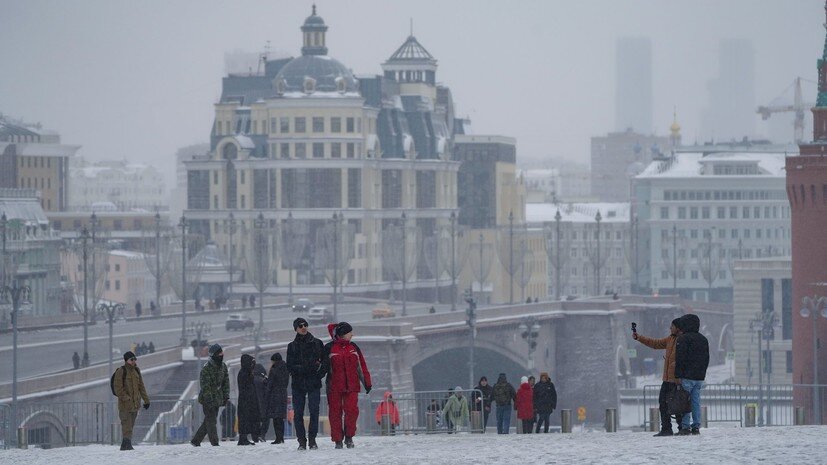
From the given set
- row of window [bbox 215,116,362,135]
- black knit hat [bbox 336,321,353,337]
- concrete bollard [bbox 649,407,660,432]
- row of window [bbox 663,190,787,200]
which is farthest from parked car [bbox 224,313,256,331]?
row of window [bbox 663,190,787,200]

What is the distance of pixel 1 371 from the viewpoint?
82.2 metres

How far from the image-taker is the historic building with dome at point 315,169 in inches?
6324

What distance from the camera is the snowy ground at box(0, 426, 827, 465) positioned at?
3397cm

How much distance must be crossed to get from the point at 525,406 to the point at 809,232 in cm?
4859

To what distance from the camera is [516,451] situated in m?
35.9

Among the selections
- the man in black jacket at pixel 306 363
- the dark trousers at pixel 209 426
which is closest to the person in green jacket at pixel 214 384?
the dark trousers at pixel 209 426

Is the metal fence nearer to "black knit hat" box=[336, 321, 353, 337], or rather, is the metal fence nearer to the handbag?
the handbag

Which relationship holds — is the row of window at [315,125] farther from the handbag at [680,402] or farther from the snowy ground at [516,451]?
the handbag at [680,402]

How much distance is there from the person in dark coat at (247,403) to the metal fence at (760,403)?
12736mm

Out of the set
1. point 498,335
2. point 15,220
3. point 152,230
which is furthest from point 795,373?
point 152,230

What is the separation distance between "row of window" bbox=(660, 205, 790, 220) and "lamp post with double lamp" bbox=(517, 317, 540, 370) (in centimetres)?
7890

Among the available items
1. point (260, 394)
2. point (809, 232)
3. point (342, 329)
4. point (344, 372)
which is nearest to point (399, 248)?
point (809, 232)

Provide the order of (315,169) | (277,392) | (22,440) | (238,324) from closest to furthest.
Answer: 1. (277,392)
2. (22,440)
3. (238,324)
4. (315,169)

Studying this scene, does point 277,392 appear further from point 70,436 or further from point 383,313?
point 383,313
